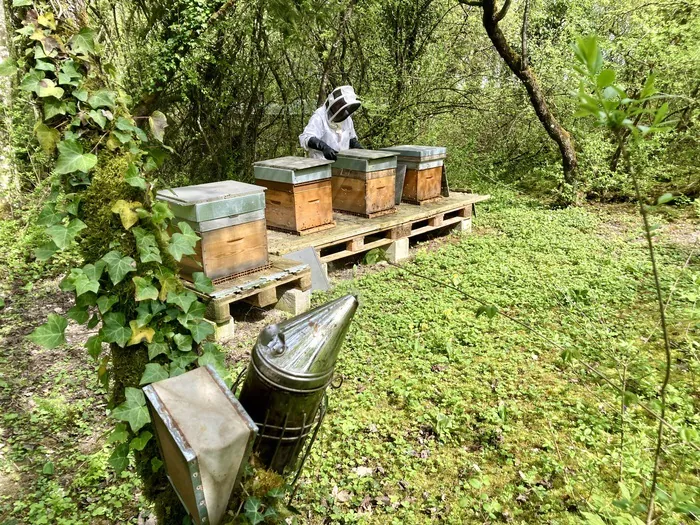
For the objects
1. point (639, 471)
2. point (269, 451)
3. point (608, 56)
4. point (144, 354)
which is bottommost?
point (639, 471)

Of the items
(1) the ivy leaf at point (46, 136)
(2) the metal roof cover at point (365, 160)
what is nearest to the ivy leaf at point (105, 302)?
(1) the ivy leaf at point (46, 136)

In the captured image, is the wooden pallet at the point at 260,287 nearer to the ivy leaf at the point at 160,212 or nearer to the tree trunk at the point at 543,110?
the ivy leaf at the point at 160,212

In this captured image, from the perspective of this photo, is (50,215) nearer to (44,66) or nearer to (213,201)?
(44,66)

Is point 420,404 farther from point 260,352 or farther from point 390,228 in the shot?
point 390,228

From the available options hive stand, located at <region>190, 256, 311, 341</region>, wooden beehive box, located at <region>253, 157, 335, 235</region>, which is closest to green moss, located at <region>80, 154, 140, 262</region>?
hive stand, located at <region>190, 256, 311, 341</region>

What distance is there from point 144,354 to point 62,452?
1.67 meters

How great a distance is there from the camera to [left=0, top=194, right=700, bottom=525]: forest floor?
242 centimetres

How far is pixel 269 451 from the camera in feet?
5.24

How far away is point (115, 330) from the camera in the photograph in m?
1.63

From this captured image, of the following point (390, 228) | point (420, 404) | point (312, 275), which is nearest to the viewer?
point (420, 404)

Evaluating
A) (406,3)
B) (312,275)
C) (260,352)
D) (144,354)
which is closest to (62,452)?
(144,354)

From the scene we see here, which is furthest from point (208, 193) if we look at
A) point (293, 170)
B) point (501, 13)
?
point (501, 13)

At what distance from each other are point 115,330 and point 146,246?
0.31 meters

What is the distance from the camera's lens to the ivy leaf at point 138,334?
1.63 meters
